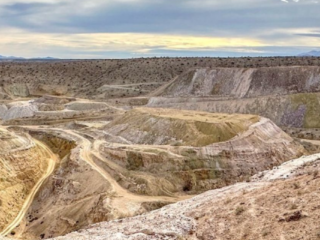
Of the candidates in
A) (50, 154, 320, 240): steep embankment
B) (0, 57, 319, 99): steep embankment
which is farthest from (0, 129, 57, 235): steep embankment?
(0, 57, 319, 99): steep embankment

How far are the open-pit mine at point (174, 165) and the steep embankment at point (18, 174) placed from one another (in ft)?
0.40

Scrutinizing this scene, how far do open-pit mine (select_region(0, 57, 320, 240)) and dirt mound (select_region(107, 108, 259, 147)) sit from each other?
124 mm

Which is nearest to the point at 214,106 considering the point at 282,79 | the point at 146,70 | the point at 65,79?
the point at 282,79

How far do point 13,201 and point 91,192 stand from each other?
26.7 ft

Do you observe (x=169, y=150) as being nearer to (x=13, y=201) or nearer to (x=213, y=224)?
(x=13, y=201)

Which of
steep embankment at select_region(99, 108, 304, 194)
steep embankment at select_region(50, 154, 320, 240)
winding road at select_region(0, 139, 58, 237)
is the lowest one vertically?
winding road at select_region(0, 139, 58, 237)

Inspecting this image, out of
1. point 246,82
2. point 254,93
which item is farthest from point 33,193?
point 246,82

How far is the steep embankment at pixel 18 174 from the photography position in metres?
38.5

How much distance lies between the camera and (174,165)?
40.6m

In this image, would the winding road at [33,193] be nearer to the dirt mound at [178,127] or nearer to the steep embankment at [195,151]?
the steep embankment at [195,151]

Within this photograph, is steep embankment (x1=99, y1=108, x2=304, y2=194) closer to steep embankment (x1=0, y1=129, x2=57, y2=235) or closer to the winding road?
the winding road

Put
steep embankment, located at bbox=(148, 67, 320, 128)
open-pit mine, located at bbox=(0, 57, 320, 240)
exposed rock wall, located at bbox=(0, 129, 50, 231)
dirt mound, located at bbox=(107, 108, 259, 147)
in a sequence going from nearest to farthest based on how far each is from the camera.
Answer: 1. open-pit mine, located at bbox=(0, 57, 320, 240)
2. exposed rock wall, located at bbox=(0, 129, 50, 231)
3. dirt mound, located at bbox=(107, 108, 259, 147)
4. steep embankment, located at bbox=(148, 67, 320, 128)

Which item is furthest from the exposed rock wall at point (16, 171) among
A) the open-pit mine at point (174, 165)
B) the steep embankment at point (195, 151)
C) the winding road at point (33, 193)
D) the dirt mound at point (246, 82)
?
the dirt mound at point (246, 82)

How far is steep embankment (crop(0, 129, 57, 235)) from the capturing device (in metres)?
38.5
